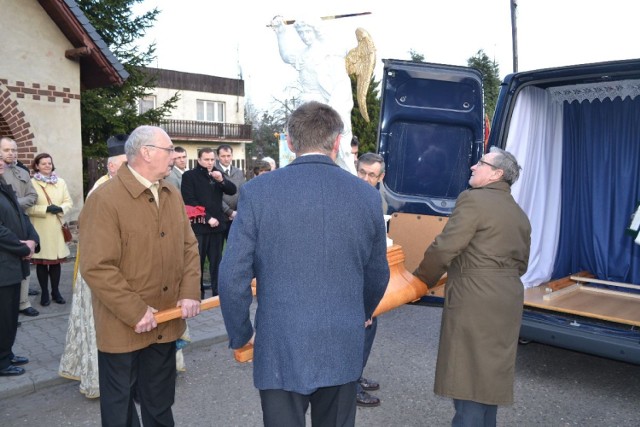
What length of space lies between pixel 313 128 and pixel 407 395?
2.82 meters

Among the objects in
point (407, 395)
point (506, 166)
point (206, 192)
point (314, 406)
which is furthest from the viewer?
point (206, 192)

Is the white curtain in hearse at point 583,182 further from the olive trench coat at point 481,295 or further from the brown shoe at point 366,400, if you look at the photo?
the olive trench coat at point 481,295

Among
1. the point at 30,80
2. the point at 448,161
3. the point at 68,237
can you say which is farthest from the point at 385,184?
the point at 30,80

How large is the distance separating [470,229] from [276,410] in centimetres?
142

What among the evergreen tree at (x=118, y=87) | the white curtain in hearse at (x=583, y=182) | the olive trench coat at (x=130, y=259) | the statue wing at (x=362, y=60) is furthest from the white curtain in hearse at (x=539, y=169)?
the evergreen tree at (x=118, y=87)

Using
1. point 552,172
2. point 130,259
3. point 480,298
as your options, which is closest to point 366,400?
point 480,298

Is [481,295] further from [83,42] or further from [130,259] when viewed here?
[83,42]

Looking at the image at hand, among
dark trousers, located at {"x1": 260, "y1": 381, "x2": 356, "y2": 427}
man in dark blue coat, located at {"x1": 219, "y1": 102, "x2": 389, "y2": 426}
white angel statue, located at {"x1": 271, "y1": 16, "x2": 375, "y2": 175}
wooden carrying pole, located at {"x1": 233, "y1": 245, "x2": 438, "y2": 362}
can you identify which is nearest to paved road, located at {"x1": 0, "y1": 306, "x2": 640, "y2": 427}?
wooden carrying pole, located at {"x1": 233, "y1": 245, "x2": 438, "y2": 362}

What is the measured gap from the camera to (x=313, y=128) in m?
2.08

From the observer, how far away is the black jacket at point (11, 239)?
4.22 m

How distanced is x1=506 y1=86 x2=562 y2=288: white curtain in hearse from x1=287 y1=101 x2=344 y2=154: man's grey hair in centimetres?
358

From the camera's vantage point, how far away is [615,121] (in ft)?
19.6

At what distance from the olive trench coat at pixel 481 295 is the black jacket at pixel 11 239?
3.27m

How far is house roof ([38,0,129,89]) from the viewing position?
9352 millimetres
